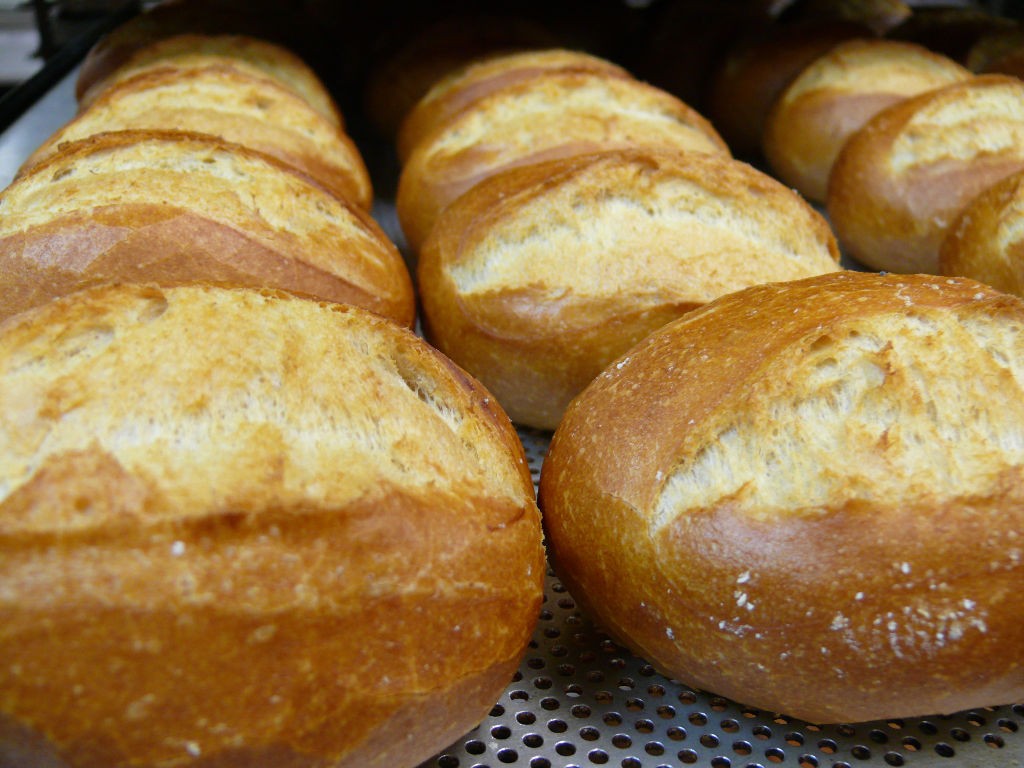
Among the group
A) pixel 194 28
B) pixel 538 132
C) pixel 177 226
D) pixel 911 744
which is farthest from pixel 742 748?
pixel 194 28

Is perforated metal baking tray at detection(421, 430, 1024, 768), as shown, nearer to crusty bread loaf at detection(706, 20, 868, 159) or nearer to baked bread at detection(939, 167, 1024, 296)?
baked bread at detection(939, 167, 1024, 296)

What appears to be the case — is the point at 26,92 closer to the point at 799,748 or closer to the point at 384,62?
the point at 384,62

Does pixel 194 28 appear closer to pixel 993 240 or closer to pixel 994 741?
pixel 993 240

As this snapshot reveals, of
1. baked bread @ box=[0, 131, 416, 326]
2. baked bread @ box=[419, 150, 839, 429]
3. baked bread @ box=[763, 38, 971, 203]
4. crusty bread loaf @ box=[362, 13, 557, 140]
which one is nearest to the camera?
baked bread @ box=[0, 131, 416, 326]

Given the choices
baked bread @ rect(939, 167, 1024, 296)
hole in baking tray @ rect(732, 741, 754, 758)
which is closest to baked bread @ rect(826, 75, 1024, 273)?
baked bread @ rect(939, 167, 1024, 296)

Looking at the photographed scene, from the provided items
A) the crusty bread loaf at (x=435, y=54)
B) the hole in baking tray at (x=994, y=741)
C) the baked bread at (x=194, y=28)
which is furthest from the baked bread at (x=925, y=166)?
the baked bread at (x=194, y=28)

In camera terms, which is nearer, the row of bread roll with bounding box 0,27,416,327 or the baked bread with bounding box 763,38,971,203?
the row of bread roll with bounding box 0,27,416,327

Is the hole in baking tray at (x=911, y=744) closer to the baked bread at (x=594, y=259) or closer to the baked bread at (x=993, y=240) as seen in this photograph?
the baked bread at (x=594, y=259)
